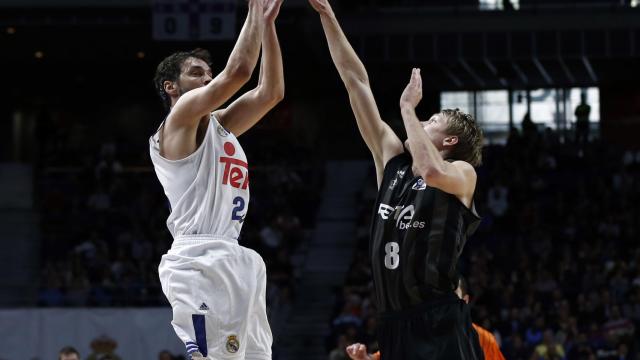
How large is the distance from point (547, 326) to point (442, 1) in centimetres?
904

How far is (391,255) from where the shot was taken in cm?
559

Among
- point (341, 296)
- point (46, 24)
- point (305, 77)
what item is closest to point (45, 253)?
point (46, 24)

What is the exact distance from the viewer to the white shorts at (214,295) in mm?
5812

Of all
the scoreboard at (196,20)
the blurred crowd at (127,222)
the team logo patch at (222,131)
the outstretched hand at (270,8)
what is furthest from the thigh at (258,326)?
the blurred crowd at (127,222)

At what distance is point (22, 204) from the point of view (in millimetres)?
25062

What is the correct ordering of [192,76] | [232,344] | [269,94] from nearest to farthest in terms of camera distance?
[232,344]
[192,76]
[269,94]

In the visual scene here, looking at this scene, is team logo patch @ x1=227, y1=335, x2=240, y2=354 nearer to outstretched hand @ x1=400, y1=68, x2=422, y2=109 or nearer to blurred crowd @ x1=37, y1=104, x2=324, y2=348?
outstretched hand @ x1=400, y1=68, x2=422, y2=109

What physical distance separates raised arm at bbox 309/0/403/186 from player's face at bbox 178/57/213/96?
27.6 inches

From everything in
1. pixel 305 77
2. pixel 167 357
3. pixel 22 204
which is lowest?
pixel 167 357

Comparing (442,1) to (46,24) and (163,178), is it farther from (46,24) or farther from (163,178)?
(163,178)

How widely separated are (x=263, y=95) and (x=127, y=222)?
55.5 feet

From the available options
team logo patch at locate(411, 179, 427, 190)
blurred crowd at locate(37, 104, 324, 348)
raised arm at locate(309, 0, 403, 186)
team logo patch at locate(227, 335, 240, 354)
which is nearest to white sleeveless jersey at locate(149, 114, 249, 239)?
team logo patch at locate(227, 335, 240, 354)

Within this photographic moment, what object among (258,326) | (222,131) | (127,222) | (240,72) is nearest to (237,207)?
(222,131)

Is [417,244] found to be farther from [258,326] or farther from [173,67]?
[173,67]
